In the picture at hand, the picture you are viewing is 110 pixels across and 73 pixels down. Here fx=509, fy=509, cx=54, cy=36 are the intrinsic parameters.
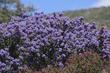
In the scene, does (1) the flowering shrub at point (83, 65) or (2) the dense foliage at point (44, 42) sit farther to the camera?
(2) the dense foliage at point (44, 42)

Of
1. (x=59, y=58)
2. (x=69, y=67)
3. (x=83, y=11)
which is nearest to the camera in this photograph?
(x=69, y=67)

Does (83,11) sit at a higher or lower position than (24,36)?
lower

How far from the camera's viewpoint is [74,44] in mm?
9617

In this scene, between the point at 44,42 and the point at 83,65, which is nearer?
the point at 83,65

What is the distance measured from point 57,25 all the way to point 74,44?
0.71 m

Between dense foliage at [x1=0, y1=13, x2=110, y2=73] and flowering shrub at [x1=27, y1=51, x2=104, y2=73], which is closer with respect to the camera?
flowering shrub at [x1=27, y1=51, x2=104, y2=73]

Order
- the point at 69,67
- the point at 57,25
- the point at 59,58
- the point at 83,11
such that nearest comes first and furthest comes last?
the point at 69,67
the point at 59,58
the point at 57,25
the point at 83,11

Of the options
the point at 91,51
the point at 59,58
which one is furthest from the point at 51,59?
the point at 91,51

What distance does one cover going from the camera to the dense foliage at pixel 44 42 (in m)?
9.36

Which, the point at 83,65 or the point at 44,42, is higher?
the point at 44,42

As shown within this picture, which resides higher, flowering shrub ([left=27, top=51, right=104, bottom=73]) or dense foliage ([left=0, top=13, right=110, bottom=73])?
dense foliage ([left=0, top=13, right=110, bottom=73])

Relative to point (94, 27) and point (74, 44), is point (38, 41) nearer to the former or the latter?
point (74, 44)

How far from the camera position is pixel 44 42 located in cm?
950

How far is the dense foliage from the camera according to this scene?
368 inches
